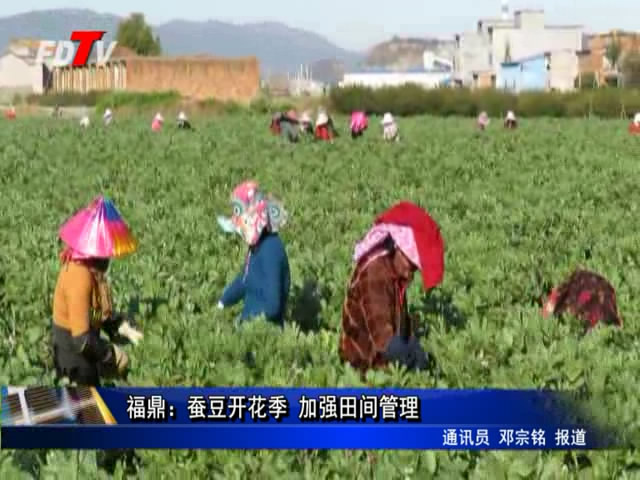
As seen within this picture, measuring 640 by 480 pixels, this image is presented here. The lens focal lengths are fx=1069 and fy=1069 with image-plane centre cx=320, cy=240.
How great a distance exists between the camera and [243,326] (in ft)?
23.6

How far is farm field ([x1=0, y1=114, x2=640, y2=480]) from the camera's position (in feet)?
16.5

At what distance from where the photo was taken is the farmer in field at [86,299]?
6543 mm

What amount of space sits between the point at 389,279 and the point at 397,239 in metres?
0.25

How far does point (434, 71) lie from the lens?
485ft

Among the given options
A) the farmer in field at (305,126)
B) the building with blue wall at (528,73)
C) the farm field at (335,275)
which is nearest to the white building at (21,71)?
the building with blue wall at (528,73)

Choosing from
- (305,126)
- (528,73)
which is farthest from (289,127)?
(528,73)

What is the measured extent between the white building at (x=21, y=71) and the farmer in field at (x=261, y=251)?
366 ft

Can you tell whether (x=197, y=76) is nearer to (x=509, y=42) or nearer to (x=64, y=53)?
(x=64, y=53)

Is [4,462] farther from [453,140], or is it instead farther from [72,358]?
[453,140]

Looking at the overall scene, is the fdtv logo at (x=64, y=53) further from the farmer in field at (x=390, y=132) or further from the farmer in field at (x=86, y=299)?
the farmer in field at (x=86, y=299)

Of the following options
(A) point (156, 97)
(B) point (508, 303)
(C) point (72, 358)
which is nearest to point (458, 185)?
(B) point (508, 303)

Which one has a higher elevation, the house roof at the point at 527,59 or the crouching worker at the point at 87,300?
the house roof at the point at 527,59

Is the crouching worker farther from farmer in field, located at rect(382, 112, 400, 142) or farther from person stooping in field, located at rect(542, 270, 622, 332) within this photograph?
farmer in field, located at rect(382, 112, 400, 142)

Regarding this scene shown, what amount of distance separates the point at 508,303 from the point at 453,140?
24.8 m
